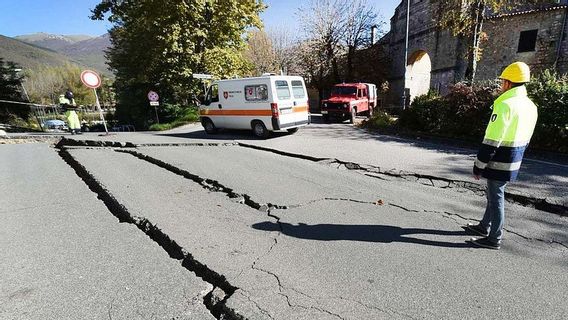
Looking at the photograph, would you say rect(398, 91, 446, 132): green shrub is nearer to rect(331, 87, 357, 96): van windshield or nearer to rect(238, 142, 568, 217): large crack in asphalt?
rect(238, 142, 568, 217): large crack in asphalt

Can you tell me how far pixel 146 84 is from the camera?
2320 centimetres

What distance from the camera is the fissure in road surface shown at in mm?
2402

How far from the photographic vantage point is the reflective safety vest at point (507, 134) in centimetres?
308

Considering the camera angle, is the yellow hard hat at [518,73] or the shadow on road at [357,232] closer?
the yellow hard hat at [518,73]

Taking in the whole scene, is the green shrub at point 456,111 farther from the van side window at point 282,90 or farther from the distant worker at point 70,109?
the distant worker at point 70,109

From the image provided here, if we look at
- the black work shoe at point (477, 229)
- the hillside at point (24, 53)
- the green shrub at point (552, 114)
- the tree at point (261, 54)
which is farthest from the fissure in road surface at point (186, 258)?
the hillside at point (24, 53)

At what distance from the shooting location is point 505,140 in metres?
3.17

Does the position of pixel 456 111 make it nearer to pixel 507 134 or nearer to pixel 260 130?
pixel 260 130

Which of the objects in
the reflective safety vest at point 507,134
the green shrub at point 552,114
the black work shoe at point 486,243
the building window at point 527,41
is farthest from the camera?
the building window at point 527,41

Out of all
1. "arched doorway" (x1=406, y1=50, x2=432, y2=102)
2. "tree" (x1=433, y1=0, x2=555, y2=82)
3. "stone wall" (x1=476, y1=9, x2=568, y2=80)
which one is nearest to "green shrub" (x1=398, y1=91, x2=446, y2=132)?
"tree" (x1=433, y1=0, x2=555, y2=82)

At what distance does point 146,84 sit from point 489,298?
82.9 feet

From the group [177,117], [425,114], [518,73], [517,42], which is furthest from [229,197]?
[517,42]

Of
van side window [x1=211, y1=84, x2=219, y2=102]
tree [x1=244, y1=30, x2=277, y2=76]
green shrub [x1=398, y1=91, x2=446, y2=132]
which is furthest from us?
tree [x1=244, y1=30, x2=277, y2=76]

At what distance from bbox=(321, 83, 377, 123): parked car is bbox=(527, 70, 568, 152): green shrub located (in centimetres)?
906
